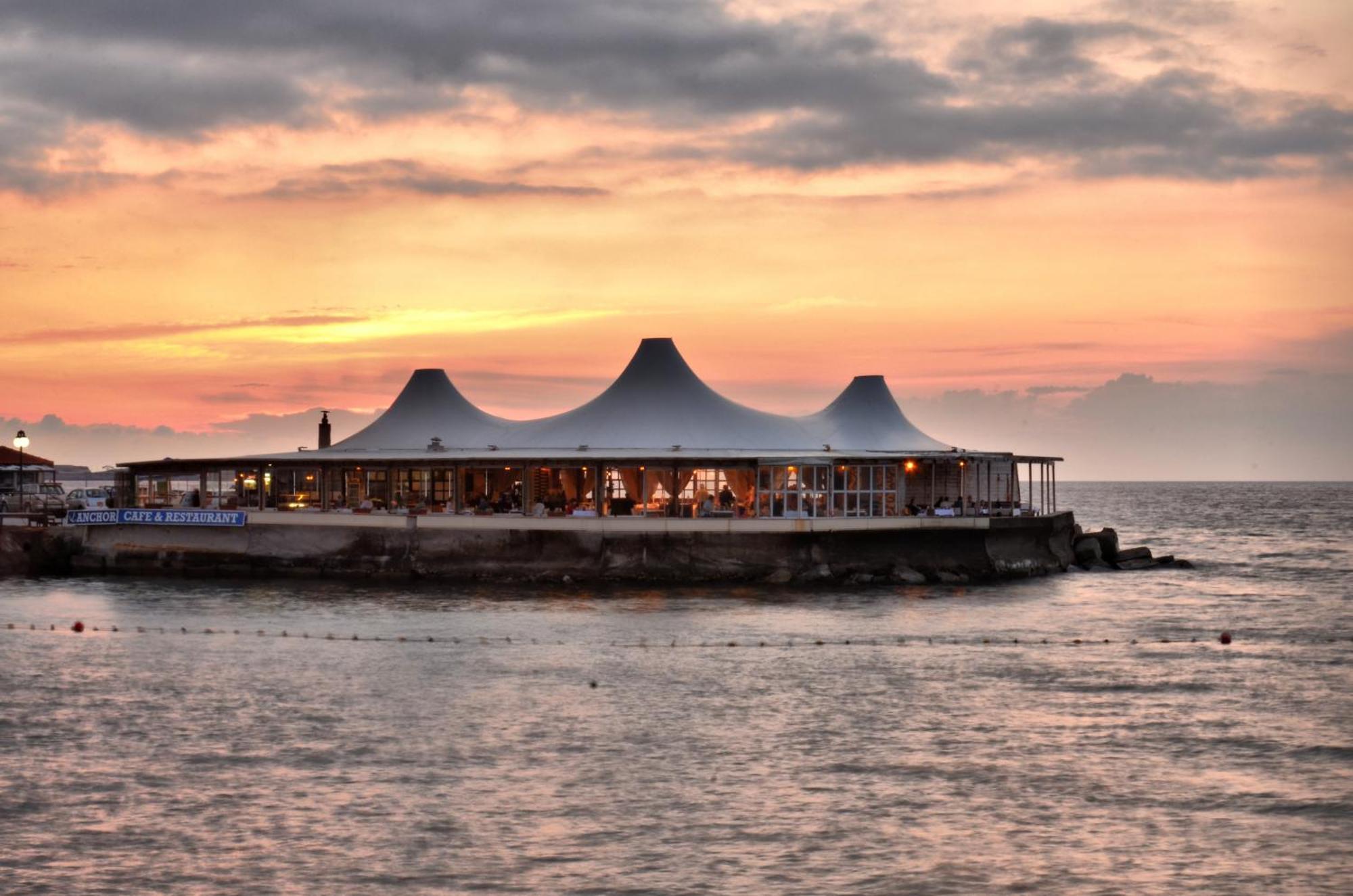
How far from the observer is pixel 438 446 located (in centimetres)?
6216

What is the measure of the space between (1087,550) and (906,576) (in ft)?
48.8

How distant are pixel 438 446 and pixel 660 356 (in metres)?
10.2

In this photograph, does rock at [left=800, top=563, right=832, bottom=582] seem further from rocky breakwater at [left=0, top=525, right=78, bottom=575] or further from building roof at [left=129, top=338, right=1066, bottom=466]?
rocky breakwater at [left=0, top=525, right=78, bottom=575]

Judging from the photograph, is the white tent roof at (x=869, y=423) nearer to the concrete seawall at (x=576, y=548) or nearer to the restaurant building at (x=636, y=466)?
the restaurant building at (x=636, y=466)

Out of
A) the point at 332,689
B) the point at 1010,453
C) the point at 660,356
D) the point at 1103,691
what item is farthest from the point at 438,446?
the point at 1103,691

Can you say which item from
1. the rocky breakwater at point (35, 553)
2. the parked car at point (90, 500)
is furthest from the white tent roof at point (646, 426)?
the parked car at point (90, 500)

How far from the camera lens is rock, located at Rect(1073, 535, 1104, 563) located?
204ft

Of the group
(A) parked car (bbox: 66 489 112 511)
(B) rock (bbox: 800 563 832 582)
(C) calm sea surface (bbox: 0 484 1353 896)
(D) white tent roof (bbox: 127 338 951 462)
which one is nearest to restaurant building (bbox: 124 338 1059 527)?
(D) white tent roof (bbox: 127 338 951 462)

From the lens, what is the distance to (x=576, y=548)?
5106 cm

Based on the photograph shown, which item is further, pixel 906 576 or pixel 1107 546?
pixel 1107 546

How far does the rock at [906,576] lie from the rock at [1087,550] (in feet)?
45.3

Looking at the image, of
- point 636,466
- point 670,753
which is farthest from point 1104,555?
point 670,753

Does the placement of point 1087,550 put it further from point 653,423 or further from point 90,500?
point 90,500

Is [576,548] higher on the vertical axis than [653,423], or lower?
lower
